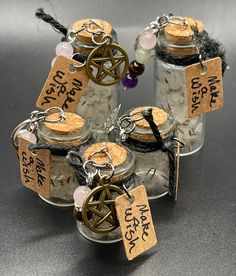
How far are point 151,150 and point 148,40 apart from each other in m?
0.17

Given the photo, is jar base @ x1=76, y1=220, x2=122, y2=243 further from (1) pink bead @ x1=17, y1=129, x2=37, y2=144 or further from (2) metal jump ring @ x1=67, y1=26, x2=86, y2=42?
(2) metal jump ring @ x1=67, y1=26, x2=86, y2=42

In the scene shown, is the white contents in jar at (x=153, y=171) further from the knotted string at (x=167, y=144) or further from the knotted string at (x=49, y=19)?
the knotted string at (x=49, y=19)

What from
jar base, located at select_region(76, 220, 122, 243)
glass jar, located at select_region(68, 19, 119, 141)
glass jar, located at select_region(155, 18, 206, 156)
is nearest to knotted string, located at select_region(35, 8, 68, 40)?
glass jar, located at select_region(68, 19, 119, 141)

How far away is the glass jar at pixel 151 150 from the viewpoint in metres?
0.98

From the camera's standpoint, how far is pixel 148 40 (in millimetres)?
1059

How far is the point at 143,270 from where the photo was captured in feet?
3.04

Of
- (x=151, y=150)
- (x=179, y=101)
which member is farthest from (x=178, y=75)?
(x=151, y=150)

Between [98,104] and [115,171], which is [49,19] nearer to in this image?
[98,104]

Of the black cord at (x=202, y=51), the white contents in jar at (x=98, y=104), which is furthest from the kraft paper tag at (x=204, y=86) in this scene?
the white contents in jar at (x=98, y=104)

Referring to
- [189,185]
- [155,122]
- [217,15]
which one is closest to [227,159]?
[189,185]

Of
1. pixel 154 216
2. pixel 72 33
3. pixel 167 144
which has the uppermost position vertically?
pixel 72 33

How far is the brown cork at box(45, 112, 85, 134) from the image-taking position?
0.96 m

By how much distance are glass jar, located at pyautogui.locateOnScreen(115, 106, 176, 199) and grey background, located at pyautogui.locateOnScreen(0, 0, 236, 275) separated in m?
0.03

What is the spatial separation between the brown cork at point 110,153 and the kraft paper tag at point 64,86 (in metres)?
0.10
